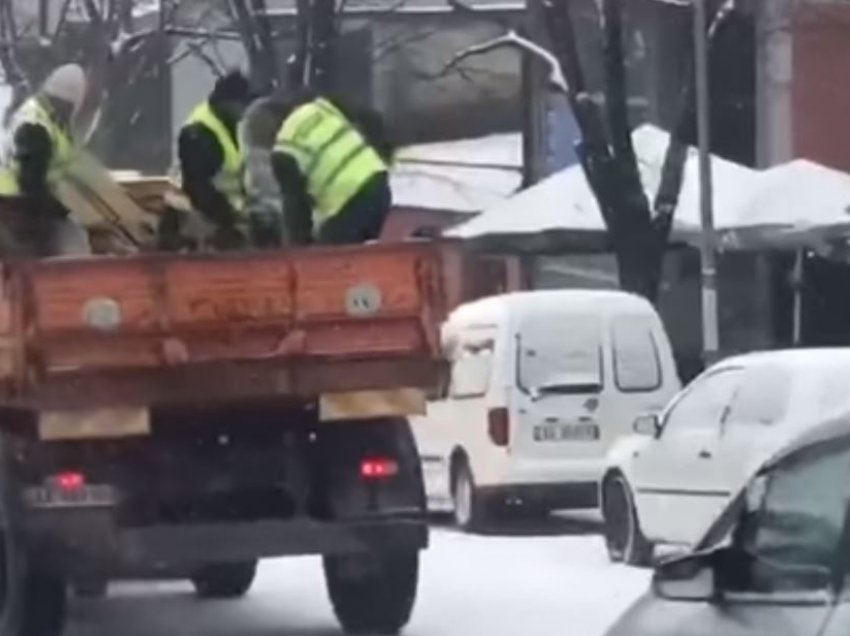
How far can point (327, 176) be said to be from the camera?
14.3 meters

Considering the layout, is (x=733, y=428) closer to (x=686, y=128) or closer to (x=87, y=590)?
(x=87, y=590)

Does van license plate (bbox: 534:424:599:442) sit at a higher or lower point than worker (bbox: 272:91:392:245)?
lower

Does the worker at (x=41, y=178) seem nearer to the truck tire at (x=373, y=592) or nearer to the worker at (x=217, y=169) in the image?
the worker at (x=217, y=169)

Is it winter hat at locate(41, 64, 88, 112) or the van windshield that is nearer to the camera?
winter hat at locate(41, 64, 88, 112)

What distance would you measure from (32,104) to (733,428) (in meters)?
4.97

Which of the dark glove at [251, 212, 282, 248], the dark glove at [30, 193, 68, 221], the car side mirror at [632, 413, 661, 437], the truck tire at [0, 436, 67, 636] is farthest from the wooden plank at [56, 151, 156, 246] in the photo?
the car side mirror at [632, 413, 661, 437]

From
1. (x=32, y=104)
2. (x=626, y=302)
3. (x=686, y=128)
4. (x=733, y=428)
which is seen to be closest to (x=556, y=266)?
(x=686, y=128)

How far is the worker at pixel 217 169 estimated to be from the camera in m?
14.9

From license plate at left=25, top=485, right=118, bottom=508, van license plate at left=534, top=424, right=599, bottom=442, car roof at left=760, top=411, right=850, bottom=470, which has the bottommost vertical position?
van license plate at left=534, top=424, right=599, bottom=442

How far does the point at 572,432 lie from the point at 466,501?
130 cm

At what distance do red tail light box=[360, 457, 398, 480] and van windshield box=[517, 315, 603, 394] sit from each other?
322 inches

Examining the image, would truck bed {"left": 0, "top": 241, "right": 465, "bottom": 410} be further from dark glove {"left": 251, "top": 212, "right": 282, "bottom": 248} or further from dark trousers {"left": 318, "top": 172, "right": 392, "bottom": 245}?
dark glove {"left": 251, "top": 212, "right": 282, "bottom": 248}

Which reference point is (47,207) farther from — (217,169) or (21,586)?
(21,586)

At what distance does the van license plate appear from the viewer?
22.1m
